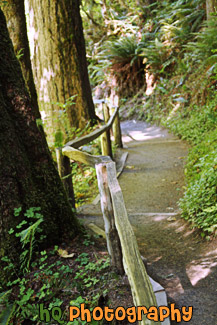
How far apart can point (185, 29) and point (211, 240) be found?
1104 centimetres

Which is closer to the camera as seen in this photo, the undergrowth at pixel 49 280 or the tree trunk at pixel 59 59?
the undergrowth at pixel 49 280

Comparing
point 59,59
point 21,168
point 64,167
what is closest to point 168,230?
point 64,167

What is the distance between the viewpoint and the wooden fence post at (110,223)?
2.80m

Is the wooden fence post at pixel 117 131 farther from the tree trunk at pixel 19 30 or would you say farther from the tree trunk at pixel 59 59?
the tree trunk at pixel 19 30

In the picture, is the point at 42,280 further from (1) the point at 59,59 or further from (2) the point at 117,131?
(2) the point at 117,131

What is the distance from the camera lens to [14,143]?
3084mm

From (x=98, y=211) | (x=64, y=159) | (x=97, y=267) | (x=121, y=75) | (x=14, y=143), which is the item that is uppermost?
(x=121, y=75)

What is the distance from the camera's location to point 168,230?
180 inches

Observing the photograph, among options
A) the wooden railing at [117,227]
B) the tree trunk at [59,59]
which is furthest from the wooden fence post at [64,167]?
the tree trunk at [59,59]

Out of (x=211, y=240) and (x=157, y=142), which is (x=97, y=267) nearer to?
(x=211, y=240)

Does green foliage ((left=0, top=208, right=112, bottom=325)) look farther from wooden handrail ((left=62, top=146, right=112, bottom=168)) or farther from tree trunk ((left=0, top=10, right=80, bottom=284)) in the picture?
wooden handrail ((left=62, top=146, right=112, bottom=168))

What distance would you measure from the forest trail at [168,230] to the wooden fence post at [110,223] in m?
0.65

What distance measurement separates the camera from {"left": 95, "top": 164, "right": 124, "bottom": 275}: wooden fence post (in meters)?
2.80

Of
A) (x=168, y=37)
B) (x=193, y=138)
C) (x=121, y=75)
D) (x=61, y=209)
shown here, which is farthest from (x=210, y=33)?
(x=61, y=209)
